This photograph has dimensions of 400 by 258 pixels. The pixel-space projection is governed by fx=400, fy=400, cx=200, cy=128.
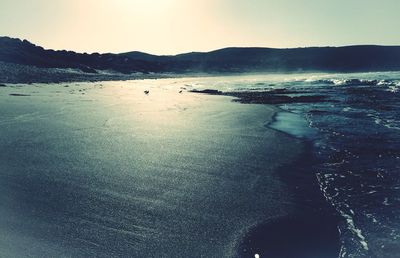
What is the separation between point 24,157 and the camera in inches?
328

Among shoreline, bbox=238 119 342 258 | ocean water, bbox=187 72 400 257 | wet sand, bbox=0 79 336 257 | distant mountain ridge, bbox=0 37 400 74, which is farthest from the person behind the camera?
distant mountain ridge, bbox=0 37 400 74

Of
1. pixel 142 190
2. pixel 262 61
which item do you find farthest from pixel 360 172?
pixel 262 61

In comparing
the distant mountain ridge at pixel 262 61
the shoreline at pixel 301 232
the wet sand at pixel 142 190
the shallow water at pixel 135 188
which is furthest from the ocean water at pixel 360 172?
the distant mountain ridge at pixel 262 61

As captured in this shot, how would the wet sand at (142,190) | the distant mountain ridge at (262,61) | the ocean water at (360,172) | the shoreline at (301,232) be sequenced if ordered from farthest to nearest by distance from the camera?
the distant mountain ridge at (262,61), the ocean water at (360,172), the wet sand at (142,190), the shoreline at (301,232)

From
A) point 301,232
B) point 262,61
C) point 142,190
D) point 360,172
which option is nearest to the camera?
point 301,232

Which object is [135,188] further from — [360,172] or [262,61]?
[262,61]

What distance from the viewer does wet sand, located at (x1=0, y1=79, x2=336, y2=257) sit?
4.50 meters

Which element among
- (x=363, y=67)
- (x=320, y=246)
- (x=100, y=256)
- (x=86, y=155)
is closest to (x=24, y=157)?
(x=86, y=155)

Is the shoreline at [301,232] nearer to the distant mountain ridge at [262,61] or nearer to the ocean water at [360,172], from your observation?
the ocean water at [360,172]

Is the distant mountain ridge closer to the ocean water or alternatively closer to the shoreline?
the ocean water

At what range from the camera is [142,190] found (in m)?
6.31

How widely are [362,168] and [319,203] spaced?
2.32 meters

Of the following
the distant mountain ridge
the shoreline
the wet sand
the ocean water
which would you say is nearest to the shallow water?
the wet sand

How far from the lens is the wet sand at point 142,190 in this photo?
4.50m
